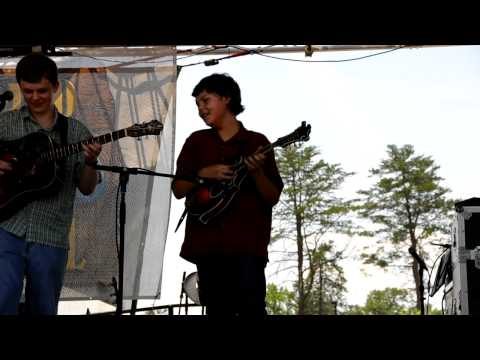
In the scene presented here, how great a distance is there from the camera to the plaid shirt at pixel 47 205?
2709 mm

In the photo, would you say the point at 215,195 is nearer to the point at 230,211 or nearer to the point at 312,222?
the point at 230,211

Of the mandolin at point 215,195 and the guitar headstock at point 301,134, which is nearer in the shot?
the mandolin at point 215,195

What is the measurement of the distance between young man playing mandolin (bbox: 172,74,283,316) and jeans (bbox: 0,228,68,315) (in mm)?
527

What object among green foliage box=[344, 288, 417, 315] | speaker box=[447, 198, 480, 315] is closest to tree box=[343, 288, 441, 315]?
green foliage box=[344, 288, 417, 315]

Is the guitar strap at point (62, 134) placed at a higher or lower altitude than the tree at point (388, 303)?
lower

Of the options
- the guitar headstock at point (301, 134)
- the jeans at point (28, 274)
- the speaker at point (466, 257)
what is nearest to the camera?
the jeans at point (28, 274)

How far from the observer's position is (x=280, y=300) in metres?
23.5

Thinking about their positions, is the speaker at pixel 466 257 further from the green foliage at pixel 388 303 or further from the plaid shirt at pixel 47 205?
the green foliage at pixel 388 303

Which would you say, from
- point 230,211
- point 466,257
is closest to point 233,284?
point 230,211

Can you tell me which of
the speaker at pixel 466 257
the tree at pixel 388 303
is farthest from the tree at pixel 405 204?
the speaker at pixel 466 257

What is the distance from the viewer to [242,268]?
2736mm

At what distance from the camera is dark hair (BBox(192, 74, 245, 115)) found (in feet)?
10.00

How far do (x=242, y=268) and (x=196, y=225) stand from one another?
0.97ft
